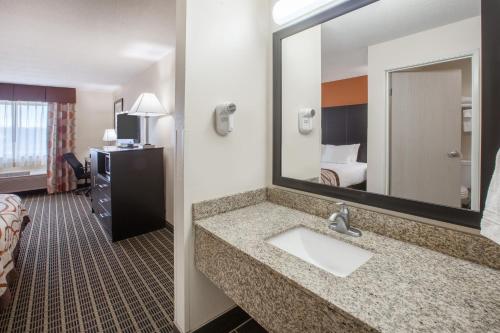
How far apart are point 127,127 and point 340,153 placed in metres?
3.42

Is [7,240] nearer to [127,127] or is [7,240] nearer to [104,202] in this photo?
[104,202]

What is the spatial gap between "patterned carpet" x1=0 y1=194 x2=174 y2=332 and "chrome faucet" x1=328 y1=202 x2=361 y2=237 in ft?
4.02

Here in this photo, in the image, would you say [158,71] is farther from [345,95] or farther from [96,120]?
[96,120]

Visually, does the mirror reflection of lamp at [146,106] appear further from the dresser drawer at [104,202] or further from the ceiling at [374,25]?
the ceiling at [374,25]

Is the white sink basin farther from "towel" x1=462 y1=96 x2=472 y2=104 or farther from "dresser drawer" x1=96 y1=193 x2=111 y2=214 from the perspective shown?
"dresser drawer" x1=96 y1=193 x2=111 y2=214

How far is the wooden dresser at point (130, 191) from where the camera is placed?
277cm

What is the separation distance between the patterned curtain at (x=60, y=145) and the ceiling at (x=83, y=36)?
1.10m

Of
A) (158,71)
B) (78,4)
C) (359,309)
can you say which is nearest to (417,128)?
(359,309)

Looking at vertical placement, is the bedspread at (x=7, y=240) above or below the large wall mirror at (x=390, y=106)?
below

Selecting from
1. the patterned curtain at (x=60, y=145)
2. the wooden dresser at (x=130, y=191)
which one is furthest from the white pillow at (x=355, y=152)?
the patterned curtain at (x=60, y=145)

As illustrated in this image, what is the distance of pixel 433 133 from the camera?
1004 millimetres

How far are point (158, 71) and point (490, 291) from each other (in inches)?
146

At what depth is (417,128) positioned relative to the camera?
105 centimetres

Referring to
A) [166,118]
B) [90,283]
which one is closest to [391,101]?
[90,283]
